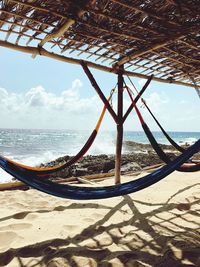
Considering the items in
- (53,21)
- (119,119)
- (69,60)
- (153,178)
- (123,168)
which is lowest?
(123,168)

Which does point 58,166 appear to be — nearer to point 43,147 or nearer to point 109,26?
point 109,26

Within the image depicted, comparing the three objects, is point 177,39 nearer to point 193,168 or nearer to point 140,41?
point 140,41

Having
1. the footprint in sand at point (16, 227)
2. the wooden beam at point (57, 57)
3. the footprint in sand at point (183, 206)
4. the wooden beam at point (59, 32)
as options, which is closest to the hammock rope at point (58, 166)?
the wooden beam at point (57, 57)

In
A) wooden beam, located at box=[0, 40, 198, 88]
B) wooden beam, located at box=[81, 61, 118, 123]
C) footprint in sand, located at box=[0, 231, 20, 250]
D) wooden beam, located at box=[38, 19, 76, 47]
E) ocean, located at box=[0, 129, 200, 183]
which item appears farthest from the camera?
ocean, located at box=[0, 129, 200, 183]

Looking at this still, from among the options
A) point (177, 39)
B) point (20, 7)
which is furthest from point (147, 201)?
point (20, 7)

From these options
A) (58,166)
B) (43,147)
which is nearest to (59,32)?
(58,166)

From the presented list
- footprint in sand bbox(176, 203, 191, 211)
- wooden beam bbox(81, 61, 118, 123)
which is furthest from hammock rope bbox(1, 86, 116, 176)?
footprint in sand bbox(176, 203, 191, 211)

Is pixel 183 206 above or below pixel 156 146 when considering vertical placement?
below

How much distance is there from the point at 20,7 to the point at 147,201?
7.20 feet

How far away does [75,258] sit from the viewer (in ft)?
4.81

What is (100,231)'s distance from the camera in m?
1.85

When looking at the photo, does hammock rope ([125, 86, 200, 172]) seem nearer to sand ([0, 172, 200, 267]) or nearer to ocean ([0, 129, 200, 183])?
sand ([0, 172, 200, 267])

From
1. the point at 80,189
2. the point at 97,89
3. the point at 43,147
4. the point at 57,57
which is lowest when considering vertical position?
the point at 43,147

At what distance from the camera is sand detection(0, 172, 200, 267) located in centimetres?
146
